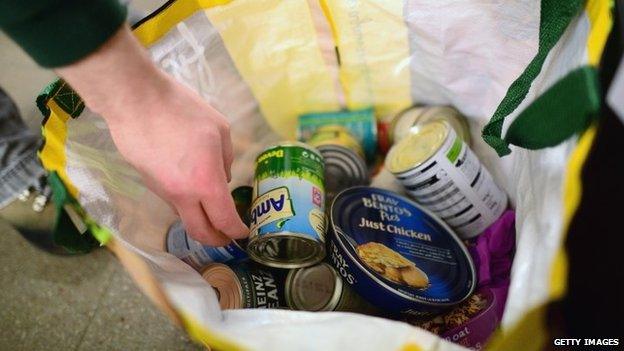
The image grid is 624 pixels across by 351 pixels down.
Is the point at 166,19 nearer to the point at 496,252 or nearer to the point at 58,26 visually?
the point at 58,26

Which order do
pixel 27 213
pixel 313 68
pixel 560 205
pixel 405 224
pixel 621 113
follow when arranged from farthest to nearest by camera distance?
pixel 27 213, pixel 313 68, pixel 405 224, pixel 621 113, pixel 560 205

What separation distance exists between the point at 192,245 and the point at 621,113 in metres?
0.60

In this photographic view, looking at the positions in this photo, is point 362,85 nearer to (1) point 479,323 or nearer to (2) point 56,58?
(1) point 479,323

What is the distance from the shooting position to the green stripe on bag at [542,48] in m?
0.56

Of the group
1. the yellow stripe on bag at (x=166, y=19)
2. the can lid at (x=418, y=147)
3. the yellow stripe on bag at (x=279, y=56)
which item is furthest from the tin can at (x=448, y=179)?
the yellow stripe on bag at (x=166, y=19)

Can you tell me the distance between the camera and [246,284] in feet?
2.27

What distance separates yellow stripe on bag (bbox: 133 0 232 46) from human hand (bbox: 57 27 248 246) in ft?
0.67

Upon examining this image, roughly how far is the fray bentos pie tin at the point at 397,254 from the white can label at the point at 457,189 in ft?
0.09

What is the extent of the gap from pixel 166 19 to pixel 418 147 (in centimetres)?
42

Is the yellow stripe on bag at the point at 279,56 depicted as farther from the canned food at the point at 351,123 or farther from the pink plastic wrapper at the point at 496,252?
the pink plastic wrapper at the point at 496,252

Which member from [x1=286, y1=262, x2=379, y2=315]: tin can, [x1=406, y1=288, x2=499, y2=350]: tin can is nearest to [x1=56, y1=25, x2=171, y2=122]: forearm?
[x1=286, y1=262, x2=379, y2=315]: tin can

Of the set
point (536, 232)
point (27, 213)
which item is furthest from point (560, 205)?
point (27, 213)

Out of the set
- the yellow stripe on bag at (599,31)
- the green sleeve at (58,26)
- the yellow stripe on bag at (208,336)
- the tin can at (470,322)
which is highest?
the green sleeve at (58,26)

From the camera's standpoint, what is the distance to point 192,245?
28.9 inches
